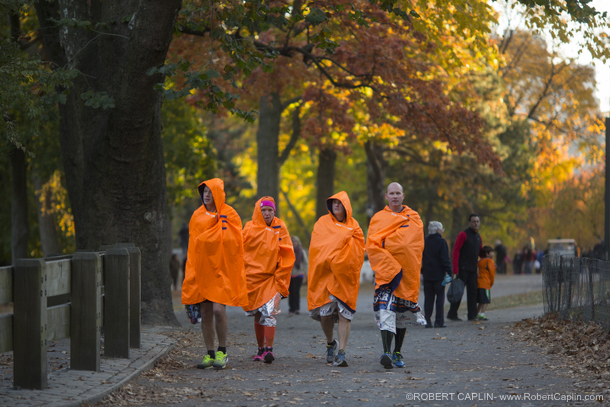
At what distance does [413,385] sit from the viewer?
7.20 metres

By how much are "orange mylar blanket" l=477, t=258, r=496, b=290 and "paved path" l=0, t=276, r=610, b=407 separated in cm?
326

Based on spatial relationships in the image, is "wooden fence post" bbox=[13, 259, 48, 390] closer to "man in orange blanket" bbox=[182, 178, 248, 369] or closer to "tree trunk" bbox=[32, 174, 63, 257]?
"man in orange blanket" bbox=[182, 178, 248, 369]

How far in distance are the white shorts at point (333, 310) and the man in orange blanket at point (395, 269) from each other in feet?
1.13

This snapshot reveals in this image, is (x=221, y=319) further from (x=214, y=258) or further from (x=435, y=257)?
(x=435, y=257)

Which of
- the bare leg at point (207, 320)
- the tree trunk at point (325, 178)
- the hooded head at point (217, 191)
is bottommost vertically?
the bare leg at point (207, 320)

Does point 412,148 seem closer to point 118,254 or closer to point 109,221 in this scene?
point 109,221

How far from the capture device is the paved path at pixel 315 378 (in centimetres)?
643

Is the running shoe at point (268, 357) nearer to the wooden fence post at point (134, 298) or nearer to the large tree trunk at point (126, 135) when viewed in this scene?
the wooden fence post at point (134, 298)

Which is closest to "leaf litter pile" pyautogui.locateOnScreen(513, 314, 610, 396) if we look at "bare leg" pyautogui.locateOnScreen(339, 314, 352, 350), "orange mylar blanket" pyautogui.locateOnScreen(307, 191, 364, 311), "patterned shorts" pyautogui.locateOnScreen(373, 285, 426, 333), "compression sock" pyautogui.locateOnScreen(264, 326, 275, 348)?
"patterned shorts" pyautogui.locateOnScreen(373, 285, 426, 333)

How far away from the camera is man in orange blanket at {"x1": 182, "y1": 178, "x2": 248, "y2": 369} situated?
8258 millimetres

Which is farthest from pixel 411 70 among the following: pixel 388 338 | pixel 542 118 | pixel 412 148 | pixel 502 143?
pixel 542 118

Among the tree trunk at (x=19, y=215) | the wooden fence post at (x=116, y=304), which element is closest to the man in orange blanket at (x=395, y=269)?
the wooden fence post at (x=116, y=304)

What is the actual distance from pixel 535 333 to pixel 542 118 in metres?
30.9

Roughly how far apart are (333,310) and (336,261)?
0.58m
